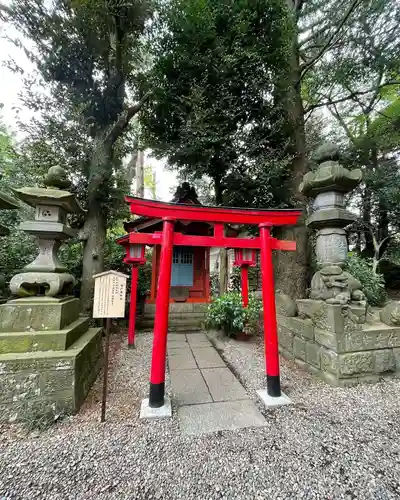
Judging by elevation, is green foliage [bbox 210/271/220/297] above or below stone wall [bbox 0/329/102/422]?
above

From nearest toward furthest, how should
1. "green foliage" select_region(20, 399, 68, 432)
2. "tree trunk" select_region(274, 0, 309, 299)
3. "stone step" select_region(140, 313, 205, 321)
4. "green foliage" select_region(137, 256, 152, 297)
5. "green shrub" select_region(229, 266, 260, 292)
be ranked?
"green foliage" select_region(20, 399, 68, 432)
"tree trunk" select_region(274, 0, 309, 299)
"stone step" select_region(140, 313, 205, 321)
"green foliage" select_region(137, 256, 152, 297)
"green shrub" select_region(229, 266, 260, 292)

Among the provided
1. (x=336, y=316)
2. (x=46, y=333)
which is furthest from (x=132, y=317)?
(x=336, y=316)

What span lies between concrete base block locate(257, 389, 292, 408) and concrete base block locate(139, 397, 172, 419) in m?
1.16

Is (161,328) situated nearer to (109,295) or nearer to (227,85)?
(109,295)

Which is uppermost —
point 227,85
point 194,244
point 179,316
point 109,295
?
point 227,85

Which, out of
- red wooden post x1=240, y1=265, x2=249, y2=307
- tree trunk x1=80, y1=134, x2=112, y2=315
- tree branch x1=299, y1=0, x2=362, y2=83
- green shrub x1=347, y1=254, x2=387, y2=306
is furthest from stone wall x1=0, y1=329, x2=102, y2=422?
tree branch x1=299, y1=0, x2=362, y2=83

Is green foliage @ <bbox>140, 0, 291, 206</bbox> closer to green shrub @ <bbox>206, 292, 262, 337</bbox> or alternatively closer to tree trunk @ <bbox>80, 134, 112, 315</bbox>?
tree trunk @ <bbox>80, 134, 112, 315</bbox>

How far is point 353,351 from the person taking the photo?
309 centimetres

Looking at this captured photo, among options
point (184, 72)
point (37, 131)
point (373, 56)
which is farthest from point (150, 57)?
point (373, 56)

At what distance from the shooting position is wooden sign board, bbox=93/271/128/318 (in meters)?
2.46

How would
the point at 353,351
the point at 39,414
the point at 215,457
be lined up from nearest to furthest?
the point at 215,457 < the point at 39,414 < the point at 353,351

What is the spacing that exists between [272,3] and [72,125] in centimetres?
590

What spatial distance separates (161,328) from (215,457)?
4.23 ft

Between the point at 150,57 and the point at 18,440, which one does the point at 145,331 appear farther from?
the point at 150,57
